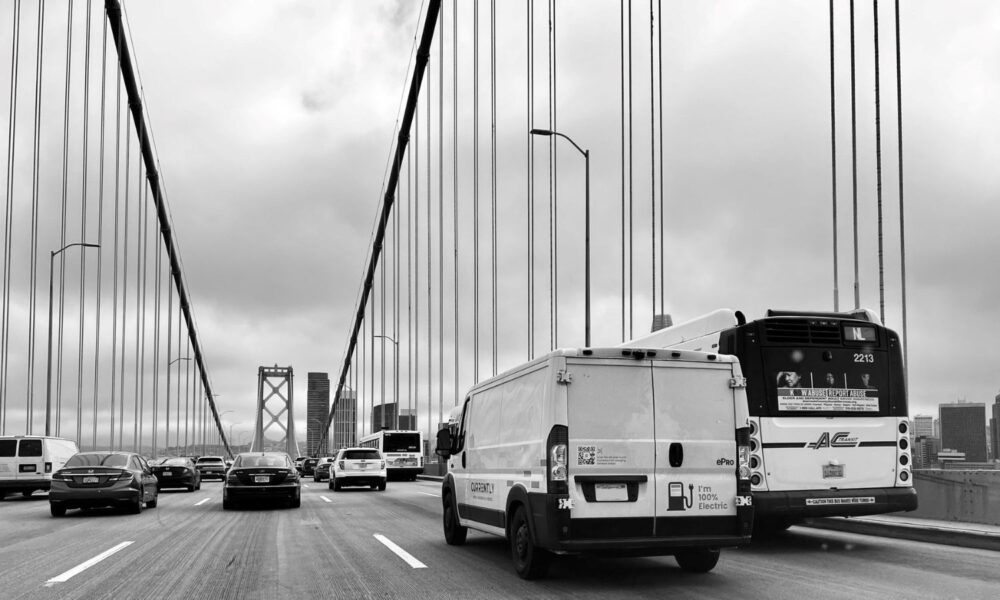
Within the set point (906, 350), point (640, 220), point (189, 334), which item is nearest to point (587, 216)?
point (640, 220)

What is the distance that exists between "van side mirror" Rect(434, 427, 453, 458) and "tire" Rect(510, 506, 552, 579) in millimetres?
2734

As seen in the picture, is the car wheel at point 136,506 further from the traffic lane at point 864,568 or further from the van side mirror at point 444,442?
the traffic lane at point 864,568

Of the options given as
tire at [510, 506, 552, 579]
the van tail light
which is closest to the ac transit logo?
tire at [510, 506, 552, 579]

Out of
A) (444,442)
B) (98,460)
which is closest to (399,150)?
(98,460)

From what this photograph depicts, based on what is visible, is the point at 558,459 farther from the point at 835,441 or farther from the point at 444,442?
the point at 835,441

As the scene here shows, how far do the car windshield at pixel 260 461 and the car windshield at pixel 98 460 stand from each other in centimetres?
264

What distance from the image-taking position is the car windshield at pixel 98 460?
20.6 meters

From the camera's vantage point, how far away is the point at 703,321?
42.2 ft

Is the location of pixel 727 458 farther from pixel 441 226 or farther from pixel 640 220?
pixel 441 226

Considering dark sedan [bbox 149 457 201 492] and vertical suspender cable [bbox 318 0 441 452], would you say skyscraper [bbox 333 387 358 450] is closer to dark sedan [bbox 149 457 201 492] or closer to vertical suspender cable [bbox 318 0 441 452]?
vertical suspender cable [bbox 318 0 441 452]

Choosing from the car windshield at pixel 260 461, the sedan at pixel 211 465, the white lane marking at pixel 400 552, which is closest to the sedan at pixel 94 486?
the car windshield at pixel 260 461

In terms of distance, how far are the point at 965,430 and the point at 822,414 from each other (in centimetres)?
871

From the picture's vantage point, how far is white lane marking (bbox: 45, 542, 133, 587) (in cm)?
949

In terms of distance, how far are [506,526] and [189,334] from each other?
83349 mm
